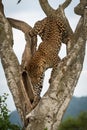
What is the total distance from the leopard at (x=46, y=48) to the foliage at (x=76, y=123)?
5.11 metres

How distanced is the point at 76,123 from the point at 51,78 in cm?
461

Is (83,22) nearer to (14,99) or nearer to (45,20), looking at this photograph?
(45,20)

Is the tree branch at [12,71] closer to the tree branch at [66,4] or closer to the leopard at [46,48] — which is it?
the leopard at [46,48]

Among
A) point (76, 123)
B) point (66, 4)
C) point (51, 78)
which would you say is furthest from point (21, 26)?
point (76, 123)

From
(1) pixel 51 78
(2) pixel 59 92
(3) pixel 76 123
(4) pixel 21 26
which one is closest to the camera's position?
(3) pixel 76 123

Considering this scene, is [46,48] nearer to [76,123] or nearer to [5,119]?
[5,119]

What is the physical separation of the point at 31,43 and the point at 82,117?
206 inches

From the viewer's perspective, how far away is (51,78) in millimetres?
7855

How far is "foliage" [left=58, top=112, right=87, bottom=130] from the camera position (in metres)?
3.24

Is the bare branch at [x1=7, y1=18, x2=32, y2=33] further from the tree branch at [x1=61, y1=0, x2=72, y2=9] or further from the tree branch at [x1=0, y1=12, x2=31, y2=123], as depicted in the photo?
the tree branch at [x1=61, y1=0, x2=72, y2=9]

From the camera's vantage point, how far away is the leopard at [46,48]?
8.57 metres

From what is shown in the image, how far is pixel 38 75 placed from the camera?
8625 mm

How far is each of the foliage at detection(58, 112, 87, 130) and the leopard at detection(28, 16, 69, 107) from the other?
5.11 metres

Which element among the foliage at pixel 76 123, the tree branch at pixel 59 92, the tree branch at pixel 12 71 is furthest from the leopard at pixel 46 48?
the foliage at pixel 76 123
